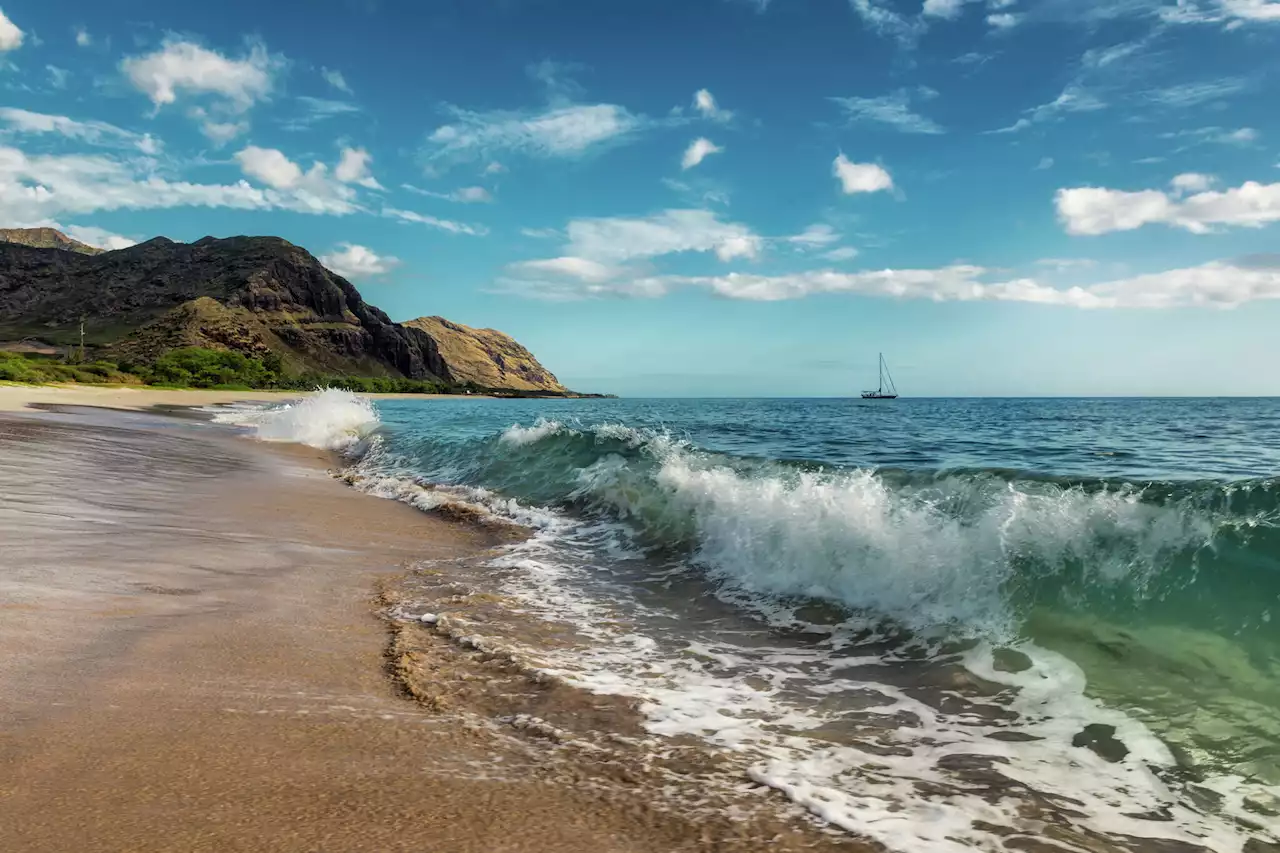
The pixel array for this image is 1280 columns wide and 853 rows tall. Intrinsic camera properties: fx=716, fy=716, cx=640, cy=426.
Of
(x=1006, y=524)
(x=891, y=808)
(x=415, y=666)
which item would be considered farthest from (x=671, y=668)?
(x=1006, y=524)

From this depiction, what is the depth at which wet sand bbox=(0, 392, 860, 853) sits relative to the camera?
2.79m

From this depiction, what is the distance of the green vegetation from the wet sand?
70422mm

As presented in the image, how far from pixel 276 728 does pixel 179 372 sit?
116m

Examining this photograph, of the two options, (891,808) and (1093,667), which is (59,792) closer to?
(891,808)

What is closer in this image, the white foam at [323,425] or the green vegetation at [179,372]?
the white foam at [323,425]

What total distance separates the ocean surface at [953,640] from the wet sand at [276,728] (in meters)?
0.74

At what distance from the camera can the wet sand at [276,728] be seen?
279 centimetres

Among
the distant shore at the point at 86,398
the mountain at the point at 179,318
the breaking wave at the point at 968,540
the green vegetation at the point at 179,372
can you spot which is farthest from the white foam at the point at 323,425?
the mountain at the point at 179,318

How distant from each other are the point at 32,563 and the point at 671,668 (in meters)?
5.70

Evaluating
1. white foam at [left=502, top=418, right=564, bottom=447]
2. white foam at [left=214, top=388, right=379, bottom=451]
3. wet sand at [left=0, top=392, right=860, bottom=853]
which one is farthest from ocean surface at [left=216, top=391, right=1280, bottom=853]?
white foam at [left=214, top=388, right=379, bottom=451]

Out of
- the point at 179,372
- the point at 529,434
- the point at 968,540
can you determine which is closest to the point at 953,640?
the point at 968,540

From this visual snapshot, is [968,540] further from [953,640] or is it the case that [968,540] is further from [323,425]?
[323,425]

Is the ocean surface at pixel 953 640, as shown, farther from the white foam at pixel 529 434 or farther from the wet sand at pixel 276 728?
the white foam at pixel 529 434

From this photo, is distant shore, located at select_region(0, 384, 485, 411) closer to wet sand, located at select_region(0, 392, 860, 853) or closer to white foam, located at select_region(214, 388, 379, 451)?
white foam, located at select_region(214, 388, 379, 451)
